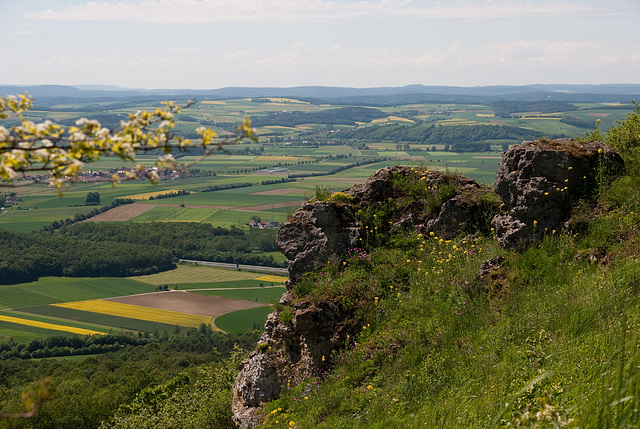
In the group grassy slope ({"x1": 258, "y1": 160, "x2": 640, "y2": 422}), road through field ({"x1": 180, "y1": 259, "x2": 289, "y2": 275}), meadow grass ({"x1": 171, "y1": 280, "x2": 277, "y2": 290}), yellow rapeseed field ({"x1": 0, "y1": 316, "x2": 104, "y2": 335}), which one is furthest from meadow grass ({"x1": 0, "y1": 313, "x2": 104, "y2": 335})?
grassy slope ({"x1": 258, "y1": 160, "x2": 640, "y2": 422})

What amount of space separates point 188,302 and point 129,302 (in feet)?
38.9

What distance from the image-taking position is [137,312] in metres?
85.6

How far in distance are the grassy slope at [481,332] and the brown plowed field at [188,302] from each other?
237 ft

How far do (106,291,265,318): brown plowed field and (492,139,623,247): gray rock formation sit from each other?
73.5m

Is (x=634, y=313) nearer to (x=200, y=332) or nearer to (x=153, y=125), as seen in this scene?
(x=153, y=125)

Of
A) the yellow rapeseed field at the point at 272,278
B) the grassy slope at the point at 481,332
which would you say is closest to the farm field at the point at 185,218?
the yellow rapeseed field at the point at 272,278

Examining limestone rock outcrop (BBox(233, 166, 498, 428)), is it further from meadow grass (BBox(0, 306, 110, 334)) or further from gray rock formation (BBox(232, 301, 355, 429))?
meadow grass (BBox(0, 306, 110, 334))

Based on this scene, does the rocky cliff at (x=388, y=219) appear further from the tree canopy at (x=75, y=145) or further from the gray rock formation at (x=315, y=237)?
the tree canopy at (x=75, y=145)

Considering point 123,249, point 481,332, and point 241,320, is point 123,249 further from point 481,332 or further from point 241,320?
point 481,332

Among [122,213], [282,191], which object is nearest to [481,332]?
[282,191]

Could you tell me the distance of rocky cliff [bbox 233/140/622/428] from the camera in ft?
36.8

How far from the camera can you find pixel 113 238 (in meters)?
135

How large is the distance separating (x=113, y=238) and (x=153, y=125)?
460 ft

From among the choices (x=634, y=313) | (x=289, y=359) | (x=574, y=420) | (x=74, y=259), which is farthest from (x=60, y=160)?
(x=74, y=259)
